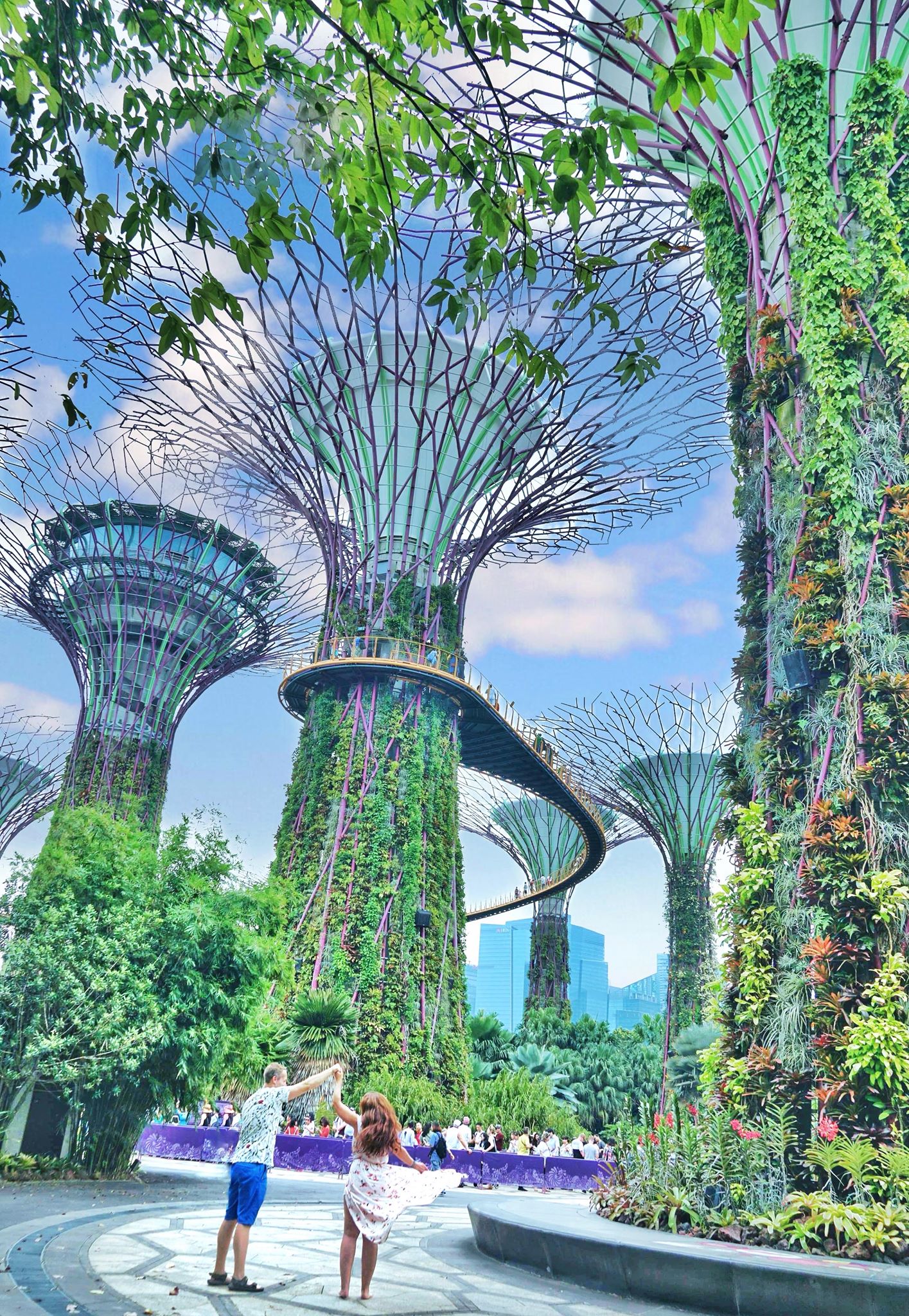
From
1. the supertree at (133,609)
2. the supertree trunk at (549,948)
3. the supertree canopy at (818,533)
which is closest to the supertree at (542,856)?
the supertree trunk at (549,948)

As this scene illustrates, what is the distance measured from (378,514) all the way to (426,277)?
554cm

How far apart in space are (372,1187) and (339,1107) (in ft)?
1.57

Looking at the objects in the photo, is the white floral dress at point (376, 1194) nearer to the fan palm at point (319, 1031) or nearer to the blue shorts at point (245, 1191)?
the blue shorts at point (245, 1191)

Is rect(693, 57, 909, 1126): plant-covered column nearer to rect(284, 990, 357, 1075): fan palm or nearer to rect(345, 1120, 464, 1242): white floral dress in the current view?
rect(345, 1120, 464, 1242): white floral dress

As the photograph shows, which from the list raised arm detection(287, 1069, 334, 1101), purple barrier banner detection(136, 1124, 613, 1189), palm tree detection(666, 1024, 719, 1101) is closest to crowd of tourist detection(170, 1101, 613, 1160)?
purple barrier banner detection(136, 1124, 613, 1189)

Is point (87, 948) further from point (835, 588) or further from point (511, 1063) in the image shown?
point (511, 1063)

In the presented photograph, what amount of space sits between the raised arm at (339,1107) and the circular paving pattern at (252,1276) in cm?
94

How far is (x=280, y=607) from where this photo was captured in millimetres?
34656

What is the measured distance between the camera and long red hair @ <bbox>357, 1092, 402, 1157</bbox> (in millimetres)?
6012

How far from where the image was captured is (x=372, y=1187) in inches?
233

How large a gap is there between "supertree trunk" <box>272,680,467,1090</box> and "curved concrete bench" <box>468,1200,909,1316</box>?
14.3m

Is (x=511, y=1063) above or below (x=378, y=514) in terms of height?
below

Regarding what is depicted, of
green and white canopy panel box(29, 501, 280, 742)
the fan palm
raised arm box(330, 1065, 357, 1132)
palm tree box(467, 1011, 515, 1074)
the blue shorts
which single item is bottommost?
the blue shorts

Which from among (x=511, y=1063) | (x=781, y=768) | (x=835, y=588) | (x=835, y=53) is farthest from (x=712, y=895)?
(x=511, y=1063)
